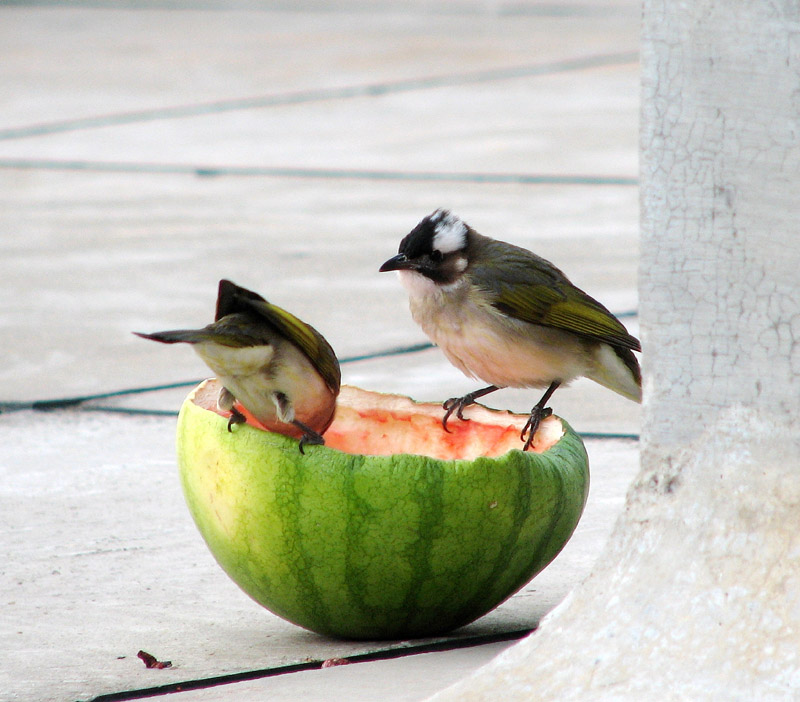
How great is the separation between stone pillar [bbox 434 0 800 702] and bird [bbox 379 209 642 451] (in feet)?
5.83

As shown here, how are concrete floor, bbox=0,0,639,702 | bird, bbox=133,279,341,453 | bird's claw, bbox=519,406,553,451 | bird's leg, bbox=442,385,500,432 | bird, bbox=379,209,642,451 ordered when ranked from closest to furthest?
1. bird, bbox=133,279,341,453
2. concrete floor, bbox=0,0,639,702
3. bird's claw, bbox=519,406,553,451
4. bird's leg, bbox=442,385,500,432
5. bird, bbox=379,209,642,451

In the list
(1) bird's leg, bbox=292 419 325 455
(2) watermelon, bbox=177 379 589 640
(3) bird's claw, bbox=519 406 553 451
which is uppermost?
(1) bird's leg, bbox=292 419 325 455

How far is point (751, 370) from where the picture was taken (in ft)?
Answer: 10.3

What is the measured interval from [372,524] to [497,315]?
1522 millimetres

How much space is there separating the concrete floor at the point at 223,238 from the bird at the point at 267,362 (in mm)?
593

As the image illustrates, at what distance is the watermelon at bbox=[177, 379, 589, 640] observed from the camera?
3725mm

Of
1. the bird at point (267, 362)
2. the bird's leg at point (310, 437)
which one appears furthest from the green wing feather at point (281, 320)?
the bird's leg at point (310, 437)

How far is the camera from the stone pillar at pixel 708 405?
305 centimetres

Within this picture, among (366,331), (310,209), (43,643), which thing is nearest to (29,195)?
(310,209)

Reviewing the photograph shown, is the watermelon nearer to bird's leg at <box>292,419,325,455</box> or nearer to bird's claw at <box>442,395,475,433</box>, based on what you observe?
bird's leg at <box>292,419,325,455</box>

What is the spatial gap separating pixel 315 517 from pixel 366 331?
4.34 metres

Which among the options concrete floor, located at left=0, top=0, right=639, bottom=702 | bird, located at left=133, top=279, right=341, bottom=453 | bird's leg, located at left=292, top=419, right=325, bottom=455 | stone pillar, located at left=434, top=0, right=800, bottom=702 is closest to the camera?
stone pillar, located at left=434, top=0, right=800, bottom=702

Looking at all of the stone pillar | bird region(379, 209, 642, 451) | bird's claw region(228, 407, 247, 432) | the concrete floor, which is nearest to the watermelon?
bird's claw region(228, 407, 247, 432)

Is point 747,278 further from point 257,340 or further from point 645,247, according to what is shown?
point 257,340
